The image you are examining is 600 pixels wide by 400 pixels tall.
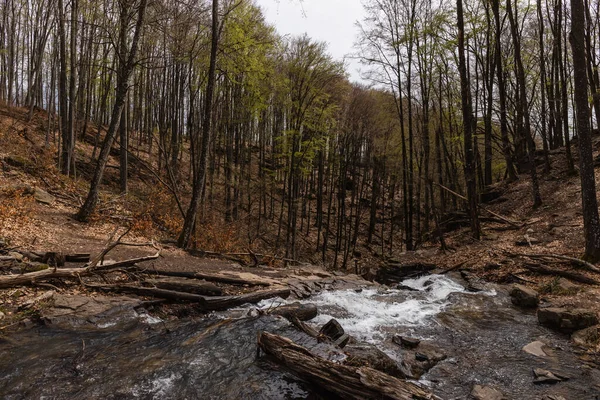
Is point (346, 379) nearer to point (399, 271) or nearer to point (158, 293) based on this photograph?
point (158, 293)

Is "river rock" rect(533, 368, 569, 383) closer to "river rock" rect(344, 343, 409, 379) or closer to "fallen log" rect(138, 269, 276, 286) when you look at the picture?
"river rock" rect(344, 343, 409, 379)

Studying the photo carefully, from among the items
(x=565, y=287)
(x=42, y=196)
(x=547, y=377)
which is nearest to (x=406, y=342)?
(x=547, y=377)

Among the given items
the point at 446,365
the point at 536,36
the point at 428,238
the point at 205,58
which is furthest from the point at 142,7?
the point at 536,36

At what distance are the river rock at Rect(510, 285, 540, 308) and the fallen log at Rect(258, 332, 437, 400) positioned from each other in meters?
5.72

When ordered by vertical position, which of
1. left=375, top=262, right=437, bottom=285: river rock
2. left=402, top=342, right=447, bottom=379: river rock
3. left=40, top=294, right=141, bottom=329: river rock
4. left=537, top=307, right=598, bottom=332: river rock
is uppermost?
left=40, top=294, right=141, bottom=329: river rock

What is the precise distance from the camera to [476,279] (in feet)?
35.7

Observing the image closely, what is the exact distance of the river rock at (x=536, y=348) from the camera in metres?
5.77

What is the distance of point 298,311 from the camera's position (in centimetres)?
793

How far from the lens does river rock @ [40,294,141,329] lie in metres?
6.05

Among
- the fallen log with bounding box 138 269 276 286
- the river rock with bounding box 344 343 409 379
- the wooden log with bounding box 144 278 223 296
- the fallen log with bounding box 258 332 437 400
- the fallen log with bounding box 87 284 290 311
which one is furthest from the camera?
the fallen log with bounding box 138 269 276 286

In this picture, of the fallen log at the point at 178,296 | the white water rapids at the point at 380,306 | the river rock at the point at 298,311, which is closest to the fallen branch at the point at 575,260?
the white water rapids at the point at 380,306

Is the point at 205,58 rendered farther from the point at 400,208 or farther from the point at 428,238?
the point at 400,208

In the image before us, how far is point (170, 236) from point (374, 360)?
40.0 ft

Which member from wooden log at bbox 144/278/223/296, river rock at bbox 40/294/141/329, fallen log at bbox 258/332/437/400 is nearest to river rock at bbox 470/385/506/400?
fallen log at bbox 258/332/437/400
